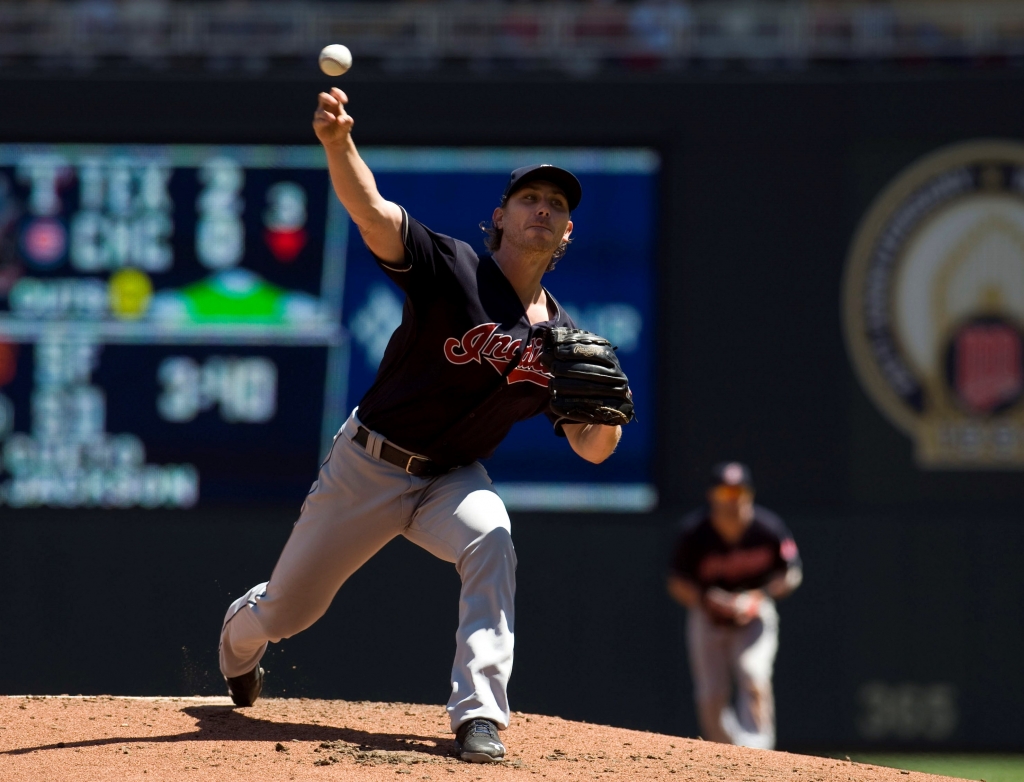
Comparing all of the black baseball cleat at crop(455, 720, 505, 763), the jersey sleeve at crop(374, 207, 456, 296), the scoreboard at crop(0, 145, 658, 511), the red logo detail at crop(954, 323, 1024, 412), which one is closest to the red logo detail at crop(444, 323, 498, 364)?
the jersey sleeve at crop(374, 207, 456, 296)

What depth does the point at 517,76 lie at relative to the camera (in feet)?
29.1

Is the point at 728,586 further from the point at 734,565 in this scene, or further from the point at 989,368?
the point at 989,368

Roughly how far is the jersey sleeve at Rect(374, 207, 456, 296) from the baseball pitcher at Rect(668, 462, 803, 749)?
4.06 m

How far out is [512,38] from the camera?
9219mm

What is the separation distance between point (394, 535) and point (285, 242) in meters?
4.88

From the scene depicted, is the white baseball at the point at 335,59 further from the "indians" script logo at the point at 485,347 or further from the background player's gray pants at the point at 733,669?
the background player's gray pants at the point at 733,669

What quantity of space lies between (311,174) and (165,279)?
1.09 m

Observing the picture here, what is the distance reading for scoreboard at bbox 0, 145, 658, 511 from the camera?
333 inches

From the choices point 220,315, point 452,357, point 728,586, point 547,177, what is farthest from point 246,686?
point 220,315

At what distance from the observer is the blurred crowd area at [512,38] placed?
905 centimetres

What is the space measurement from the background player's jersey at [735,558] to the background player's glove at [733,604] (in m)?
0.04

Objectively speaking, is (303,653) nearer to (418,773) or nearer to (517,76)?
(517,76)

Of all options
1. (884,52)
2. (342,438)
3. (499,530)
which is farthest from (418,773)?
(884,52)

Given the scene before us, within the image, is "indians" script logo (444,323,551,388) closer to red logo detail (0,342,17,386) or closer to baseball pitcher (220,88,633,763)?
baseball pitcher (220,88,633,763)
